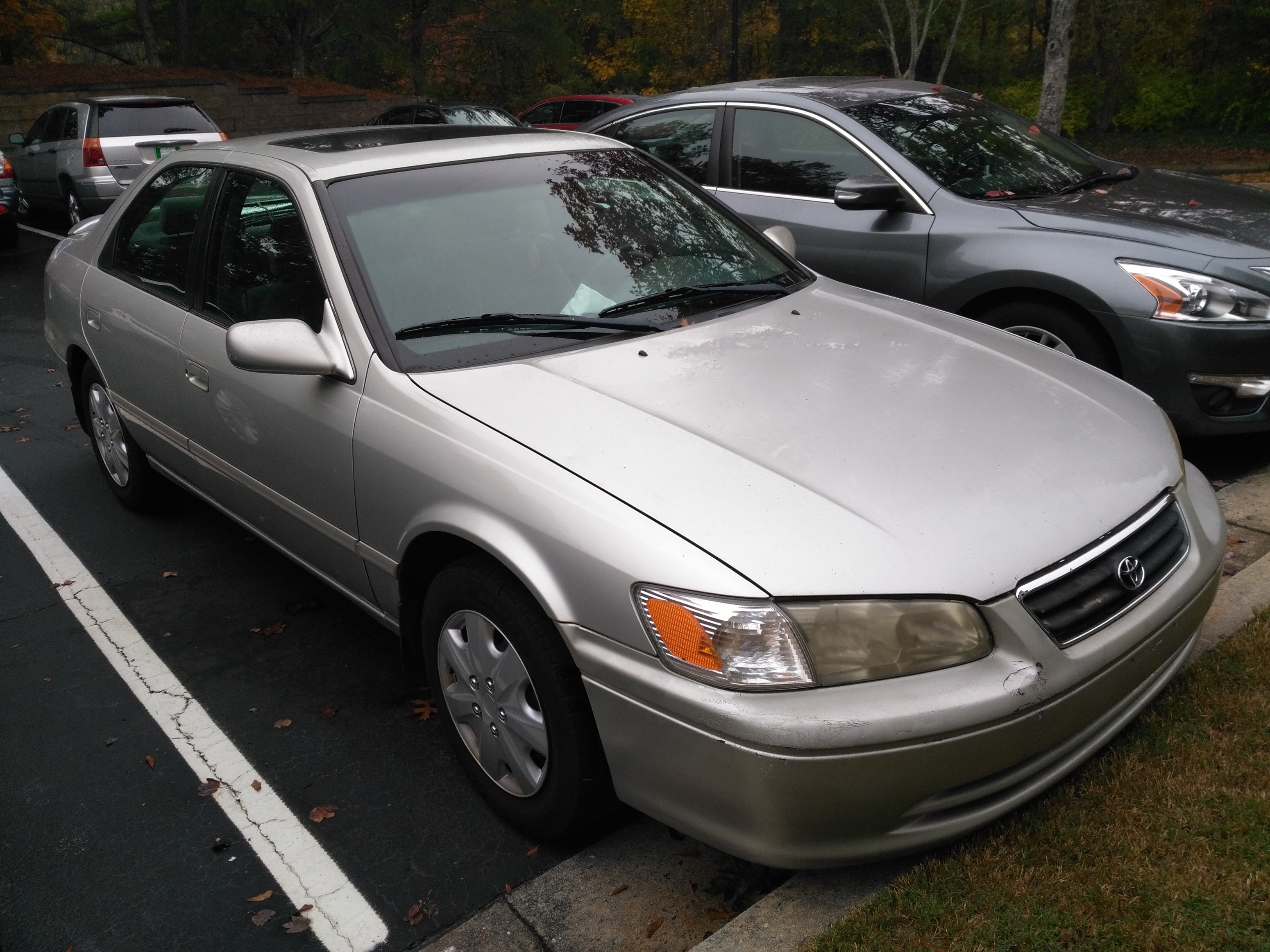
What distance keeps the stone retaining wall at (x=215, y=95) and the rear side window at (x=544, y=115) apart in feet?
23.3

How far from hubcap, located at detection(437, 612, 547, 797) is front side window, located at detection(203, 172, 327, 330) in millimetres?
1140

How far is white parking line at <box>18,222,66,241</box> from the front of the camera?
15025mm

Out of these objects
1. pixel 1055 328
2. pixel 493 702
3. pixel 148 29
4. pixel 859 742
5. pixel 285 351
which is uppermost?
pixel 148 29

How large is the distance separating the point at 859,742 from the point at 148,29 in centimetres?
3287

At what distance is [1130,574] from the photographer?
8.32 feet

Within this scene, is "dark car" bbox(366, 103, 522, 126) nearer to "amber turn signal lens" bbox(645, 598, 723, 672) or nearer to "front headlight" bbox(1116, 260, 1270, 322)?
"front headlight" bbox(1116, 260, 1270, 322)

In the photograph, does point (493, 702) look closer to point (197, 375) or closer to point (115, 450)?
point (197, 375)

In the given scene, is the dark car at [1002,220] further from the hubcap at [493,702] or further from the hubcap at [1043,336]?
the hubcap at [493,702]

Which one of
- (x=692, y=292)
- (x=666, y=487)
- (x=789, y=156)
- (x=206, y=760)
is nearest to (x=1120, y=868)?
(x=666, y=487)

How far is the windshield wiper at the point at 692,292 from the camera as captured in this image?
3439 millimetres

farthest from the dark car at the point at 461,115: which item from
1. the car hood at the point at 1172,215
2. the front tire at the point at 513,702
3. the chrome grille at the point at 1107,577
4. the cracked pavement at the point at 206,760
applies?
the chrome grille at the point at 1107,577

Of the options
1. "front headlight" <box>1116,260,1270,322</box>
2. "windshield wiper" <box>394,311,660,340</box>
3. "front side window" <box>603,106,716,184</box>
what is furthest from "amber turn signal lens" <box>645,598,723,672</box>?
"front side window" <box>603,106,716,184</box>

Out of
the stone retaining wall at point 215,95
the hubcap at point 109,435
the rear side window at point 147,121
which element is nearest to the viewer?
the hubcap at point 109,435

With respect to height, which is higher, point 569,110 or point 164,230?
point 164,230
